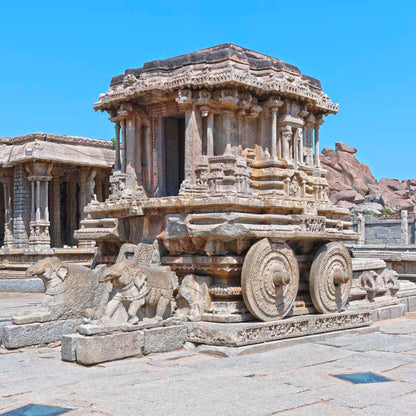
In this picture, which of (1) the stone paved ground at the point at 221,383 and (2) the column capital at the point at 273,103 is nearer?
(1) the stone paved ground at the point at 221,383

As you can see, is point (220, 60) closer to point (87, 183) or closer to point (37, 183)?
point (37, 183)

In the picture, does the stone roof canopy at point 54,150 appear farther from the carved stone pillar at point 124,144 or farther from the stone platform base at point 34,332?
the stone platform base at point 34,332

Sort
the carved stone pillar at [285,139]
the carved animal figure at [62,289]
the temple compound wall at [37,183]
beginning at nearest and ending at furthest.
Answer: the carved animal figure at [62,289] → the carved stone pillar at [285,139] → the temple compound wall at [37,183]

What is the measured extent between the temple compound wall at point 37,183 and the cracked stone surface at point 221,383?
14.4m

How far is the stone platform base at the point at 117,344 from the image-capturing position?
7602 mm

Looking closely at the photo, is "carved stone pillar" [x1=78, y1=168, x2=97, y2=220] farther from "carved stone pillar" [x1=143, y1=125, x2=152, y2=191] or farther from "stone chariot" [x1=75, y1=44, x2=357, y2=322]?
"carved stone pillar" [x1=143, y1=125, x2=152, y2=191]

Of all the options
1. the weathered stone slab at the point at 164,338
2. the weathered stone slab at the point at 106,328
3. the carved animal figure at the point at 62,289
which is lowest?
the weathered stone slab at the point at 164,338

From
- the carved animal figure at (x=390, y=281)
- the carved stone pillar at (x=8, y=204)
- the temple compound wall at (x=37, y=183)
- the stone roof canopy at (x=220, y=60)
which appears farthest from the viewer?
the carved stone pillar at (x=8, y=204)

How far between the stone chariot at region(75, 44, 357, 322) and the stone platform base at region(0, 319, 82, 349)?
1.76 m

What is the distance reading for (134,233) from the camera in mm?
10945

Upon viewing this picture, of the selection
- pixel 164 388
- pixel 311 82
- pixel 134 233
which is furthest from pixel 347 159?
pixel 164 388

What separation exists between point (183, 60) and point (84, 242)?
13256 mm

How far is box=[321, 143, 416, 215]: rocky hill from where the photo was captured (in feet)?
204

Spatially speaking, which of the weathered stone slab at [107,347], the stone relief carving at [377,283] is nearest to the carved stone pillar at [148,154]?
the stone relief carving at [377,283]
